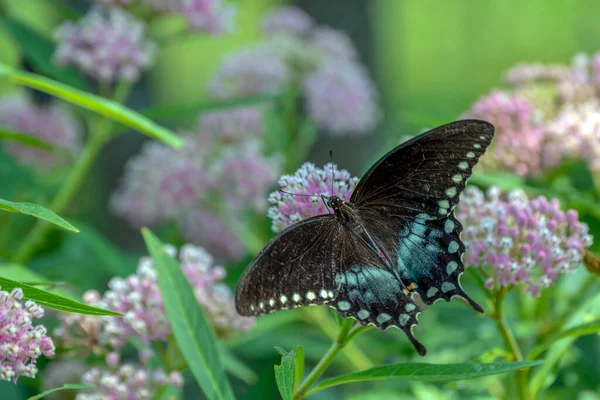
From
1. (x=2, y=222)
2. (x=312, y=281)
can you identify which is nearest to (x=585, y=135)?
(x=312, y=281)

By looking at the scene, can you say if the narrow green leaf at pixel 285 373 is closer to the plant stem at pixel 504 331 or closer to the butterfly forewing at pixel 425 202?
the butterfly forewing at pixel 425 202

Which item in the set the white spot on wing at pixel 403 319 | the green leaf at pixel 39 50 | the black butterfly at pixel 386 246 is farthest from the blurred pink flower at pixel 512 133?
the green leaf at pixel 39 50

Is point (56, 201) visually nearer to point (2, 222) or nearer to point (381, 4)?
point (2, 222)

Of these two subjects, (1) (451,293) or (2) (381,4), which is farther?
(2) (381,4)

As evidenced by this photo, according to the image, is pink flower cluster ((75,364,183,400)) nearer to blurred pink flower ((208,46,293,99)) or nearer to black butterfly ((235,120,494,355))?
black butterfly ((235,120,494,355))

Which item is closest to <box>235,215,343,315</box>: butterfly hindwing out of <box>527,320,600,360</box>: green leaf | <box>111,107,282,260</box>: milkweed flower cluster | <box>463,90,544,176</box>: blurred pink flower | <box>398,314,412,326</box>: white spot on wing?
<box>398,314,412,326</box>: white spot on wing

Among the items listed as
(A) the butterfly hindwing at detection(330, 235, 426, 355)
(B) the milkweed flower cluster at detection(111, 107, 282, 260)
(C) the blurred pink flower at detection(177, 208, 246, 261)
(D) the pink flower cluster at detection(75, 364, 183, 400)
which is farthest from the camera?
(C) the blurred pink flower at detection(177, 208, 246, 261)
